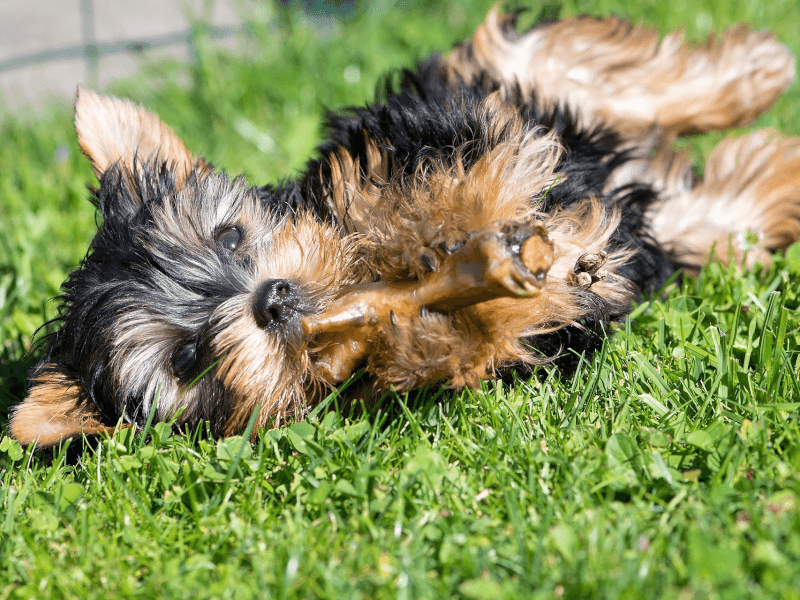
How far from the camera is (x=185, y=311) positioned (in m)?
2.30

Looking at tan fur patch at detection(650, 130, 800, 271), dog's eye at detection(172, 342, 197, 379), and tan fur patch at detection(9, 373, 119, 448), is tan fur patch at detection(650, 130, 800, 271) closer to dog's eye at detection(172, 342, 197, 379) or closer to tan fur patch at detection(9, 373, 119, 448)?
dog's eye at detection(172, 342, 197, 379)

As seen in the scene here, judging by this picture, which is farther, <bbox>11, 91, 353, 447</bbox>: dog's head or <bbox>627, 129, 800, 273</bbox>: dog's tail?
<bbox>627, 129, 800, 273</bbox>: dog's tail

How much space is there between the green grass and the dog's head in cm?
13

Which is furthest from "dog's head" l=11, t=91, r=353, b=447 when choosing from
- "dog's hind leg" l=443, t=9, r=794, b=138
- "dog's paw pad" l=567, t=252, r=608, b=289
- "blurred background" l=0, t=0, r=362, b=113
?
"blurred background" l=0, t=0, r=362, b=113

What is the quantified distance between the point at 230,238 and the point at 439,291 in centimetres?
89

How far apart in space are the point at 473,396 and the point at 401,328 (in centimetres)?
44

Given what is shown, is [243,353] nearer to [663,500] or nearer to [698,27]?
[663,500]

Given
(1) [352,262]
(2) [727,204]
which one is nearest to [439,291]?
(1) [352,262]

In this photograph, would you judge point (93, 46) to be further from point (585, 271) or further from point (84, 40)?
point (585, 271)

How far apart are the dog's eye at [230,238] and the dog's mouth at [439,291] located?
0.52 metres

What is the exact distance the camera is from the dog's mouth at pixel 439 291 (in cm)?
183

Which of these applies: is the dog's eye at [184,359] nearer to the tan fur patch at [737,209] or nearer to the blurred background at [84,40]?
the tan fur patch at [737,209]

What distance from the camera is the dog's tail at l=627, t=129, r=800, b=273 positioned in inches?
122

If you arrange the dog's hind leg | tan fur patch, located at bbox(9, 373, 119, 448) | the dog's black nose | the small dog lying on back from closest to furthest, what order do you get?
1. the small dog lying on back
2. the dog's black nose
3. tan fur patch, located at bbox(9, 373, 119, 448)
4. the dog's hind leg
